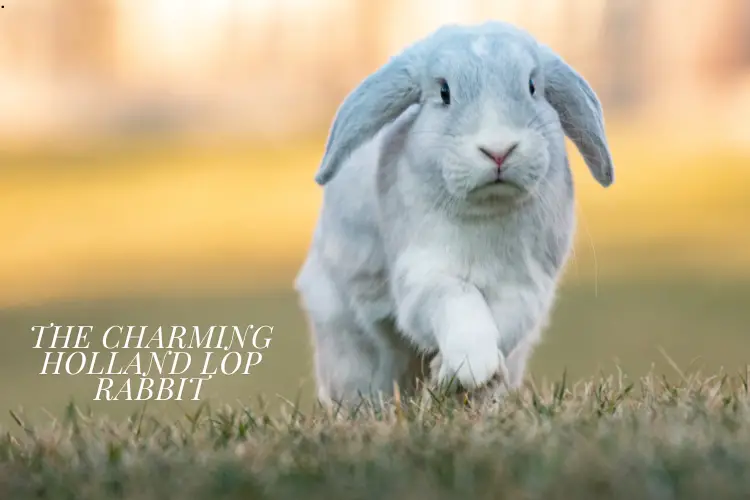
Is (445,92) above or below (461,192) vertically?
above

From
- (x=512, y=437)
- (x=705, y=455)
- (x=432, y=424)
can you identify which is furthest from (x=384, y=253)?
(x=705, y=455)

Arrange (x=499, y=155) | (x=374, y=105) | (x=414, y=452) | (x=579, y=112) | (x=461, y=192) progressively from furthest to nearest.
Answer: (x=579, y=112) < (x=374, y=105) < (x=461, y=192) < (x=499, y=155) < (x=414, y=452)

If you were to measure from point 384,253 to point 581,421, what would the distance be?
144 centimetres

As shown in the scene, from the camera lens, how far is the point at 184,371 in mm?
5527

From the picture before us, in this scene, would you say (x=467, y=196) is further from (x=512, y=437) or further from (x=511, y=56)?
(x=512, y=437)

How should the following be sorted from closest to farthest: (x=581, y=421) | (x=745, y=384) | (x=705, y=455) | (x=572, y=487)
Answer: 1. (x=572, y=487)
2. (x=705, y=455)
3. (x=581, y=421)
4. (x=745, y=384)

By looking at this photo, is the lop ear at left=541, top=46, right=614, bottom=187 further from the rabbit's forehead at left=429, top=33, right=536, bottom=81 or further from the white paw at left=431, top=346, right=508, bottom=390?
the white paw at left=431, top=346, right=508, bottom=390

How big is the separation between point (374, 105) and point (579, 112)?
79 cm

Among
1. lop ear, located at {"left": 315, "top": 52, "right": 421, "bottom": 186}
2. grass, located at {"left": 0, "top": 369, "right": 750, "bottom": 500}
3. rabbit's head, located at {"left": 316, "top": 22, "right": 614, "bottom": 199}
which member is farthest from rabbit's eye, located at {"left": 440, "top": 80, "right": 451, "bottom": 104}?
grass, located at {"left": 0, "top": 369, "right": 750, "bottom": 500}

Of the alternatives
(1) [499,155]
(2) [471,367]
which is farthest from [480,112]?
(2) [471,367]

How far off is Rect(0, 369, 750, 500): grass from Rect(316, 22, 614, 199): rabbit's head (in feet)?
2.56

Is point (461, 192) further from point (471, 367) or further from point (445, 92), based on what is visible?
point (471, 367)

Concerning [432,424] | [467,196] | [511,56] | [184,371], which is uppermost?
[511,56]

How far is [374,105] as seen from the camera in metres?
4.57
